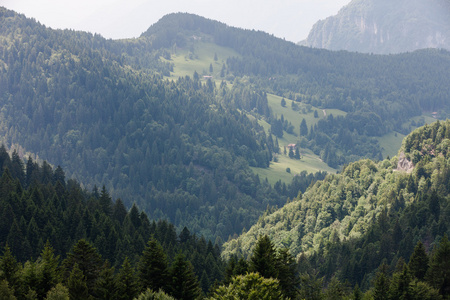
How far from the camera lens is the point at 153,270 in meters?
85.5

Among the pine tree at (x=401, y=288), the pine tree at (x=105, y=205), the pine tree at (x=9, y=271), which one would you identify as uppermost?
the pine tree at (x=401, y=288)

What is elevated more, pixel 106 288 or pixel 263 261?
pixel 263 261

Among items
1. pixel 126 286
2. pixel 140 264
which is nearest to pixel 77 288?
pixel 126 286

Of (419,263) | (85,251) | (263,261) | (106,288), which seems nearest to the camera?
(106,288)

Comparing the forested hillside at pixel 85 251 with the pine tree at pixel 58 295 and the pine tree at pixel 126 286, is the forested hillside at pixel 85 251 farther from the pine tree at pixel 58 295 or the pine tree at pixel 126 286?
the pine tree at pixel 58 295

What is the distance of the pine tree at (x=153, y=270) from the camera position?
8506 cm

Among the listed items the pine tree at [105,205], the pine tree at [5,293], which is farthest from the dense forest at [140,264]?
the pine tree at [105,205]

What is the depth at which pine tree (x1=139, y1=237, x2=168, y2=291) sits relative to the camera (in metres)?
85.1

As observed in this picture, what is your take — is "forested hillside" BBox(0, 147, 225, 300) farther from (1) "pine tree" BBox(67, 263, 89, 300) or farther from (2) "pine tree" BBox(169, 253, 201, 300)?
(2) "pine tree" BBox(169, 253, 201, 300)

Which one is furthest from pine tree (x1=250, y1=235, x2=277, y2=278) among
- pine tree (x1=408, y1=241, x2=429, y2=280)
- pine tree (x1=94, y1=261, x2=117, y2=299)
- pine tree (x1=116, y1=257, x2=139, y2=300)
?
pine tree (x1=408, y1=241, x2=429, y2=280)

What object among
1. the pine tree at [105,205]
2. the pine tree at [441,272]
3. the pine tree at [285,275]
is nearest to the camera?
the pine tree at [285,275]

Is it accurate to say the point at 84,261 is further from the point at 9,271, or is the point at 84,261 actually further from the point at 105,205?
the point at 105,205

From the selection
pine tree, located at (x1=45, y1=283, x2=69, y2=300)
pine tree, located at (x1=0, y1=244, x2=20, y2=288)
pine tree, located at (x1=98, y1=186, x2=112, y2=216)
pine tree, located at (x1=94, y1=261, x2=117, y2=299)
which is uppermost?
pine tree, located at (x1=45, y1=283, x2=69, y2=300)

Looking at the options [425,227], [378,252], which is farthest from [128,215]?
[425,227]
